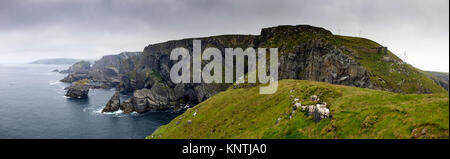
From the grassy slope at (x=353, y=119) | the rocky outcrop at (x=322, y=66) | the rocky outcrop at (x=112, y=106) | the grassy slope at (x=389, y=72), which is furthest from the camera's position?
the rocky outcrop at (x=112, y=106)

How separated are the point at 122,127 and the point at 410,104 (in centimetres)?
11310

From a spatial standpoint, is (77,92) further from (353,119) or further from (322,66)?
(353,119)

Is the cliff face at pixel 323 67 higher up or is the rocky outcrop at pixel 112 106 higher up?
the cliff face at pixel 323 67

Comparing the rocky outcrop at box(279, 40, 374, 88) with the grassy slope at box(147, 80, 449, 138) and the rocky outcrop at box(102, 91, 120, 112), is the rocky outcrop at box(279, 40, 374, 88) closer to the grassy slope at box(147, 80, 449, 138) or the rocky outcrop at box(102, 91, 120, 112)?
the grassy slope at box(147, 80, 449, 138)

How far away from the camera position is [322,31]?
132500 millimetres

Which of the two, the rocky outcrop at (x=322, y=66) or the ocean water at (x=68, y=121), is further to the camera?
the ocean water at (x=68, y=121)

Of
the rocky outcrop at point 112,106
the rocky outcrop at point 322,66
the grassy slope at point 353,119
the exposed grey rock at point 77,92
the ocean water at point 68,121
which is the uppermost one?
the rocky outcrop at point 322,66

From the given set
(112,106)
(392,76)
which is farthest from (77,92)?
(392,76)

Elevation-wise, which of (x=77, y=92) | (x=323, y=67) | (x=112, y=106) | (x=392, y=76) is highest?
(x=323, y=67)

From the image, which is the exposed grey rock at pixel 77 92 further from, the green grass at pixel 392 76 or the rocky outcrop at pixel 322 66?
the green grass at pixel 392 76

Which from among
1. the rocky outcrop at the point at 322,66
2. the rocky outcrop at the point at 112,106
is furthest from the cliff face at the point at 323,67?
the rocky outcrop at the point at 112,106

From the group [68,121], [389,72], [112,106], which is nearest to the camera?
[389,72]

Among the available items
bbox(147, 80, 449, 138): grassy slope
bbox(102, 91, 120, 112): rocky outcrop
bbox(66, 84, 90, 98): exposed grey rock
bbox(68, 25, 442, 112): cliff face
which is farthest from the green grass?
bbox(66, 84, 90, 98): exposed grey rock
